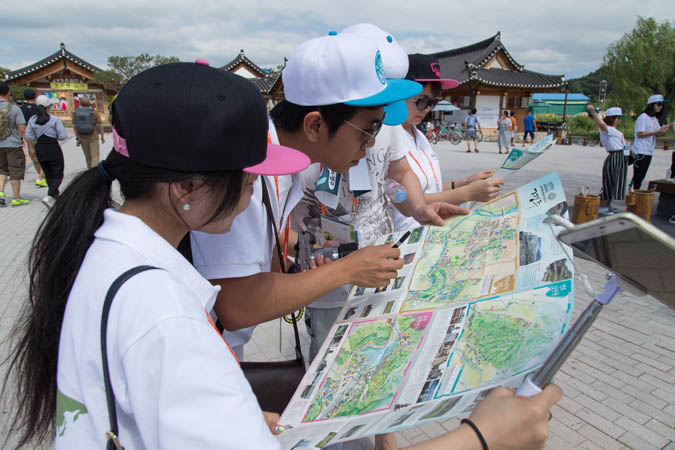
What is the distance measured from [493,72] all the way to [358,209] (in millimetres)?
27569

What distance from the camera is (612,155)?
20.2 feet

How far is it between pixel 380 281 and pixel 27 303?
32.2 inches

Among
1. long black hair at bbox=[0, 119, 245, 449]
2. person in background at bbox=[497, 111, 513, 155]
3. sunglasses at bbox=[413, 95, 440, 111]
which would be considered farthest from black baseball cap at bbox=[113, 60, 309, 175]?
person in background at bbox=[497, 111, 513, 155]

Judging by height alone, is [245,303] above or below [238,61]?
below

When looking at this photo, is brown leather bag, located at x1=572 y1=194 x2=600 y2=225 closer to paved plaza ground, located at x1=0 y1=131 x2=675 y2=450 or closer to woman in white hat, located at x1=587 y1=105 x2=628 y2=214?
woman in white hat, located at x1=587 y1=105 x2=628 y2=214

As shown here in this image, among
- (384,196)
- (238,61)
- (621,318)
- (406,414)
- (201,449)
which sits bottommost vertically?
(621,318)

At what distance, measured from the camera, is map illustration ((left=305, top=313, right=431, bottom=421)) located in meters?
0.90

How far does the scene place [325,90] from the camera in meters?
1.27

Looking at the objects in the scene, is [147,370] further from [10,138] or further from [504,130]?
[504,130]

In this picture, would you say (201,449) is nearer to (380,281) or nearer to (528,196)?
(380,281)

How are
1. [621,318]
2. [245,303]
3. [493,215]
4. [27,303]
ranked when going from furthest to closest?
1. [621,318]
2. [493,215]
3. [245,303]
4. [27,303]

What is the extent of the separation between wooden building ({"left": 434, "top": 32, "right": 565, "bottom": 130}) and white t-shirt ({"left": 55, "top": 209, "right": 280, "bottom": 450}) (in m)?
24.2

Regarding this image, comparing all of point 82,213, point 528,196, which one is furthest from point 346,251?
point 82,213

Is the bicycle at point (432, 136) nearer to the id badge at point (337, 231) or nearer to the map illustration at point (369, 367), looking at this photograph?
the id badge at point (337, 231)
